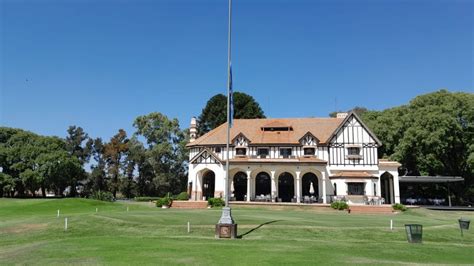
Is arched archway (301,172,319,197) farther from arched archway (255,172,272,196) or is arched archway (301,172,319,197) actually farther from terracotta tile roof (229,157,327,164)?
arched archway (255,172,272,196)

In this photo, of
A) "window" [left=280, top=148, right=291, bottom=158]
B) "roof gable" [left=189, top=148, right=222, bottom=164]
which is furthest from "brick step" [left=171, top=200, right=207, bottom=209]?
"window" [left=280, top=148, right=291, bottom=158]

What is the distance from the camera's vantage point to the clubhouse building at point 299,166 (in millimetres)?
45438

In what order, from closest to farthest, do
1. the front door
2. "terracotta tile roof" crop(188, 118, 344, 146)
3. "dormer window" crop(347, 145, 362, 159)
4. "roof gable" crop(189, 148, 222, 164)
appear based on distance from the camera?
the front door < "dormer window" crop(347, 145, 362, 159) < "roof gable" crop(189, 148, 222, 164) < "terracotta tile roof" crop(188, 118, 344, 146)

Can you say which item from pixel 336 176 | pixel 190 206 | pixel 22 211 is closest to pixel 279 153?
pixel 336 176

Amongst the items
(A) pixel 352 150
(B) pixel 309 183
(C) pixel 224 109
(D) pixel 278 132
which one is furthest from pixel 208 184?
(C) pixel 224 109

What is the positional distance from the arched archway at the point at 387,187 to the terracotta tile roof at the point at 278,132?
328 inches

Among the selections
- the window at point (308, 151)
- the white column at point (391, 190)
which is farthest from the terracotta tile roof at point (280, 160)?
the white column at point (391, 190)

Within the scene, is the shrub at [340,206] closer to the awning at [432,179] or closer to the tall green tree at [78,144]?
the awning at [432,179]

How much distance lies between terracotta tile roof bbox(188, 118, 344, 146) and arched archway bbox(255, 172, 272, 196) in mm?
4321

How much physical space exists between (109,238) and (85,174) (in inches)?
2344

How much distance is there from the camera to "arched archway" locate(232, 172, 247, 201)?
50.4m

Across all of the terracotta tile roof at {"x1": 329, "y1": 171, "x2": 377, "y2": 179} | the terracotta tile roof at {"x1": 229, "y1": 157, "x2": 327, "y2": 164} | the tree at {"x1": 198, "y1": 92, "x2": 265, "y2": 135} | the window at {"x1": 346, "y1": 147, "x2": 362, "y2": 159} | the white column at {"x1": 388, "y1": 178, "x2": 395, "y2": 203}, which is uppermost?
the tree at {"x1": 198, "y1": 92, "x2": 265, "y2": 135}

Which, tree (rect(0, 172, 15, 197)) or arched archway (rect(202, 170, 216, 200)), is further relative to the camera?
tree (rect(0, 172, 15, 197))

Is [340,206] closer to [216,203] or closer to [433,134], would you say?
[216,203]
